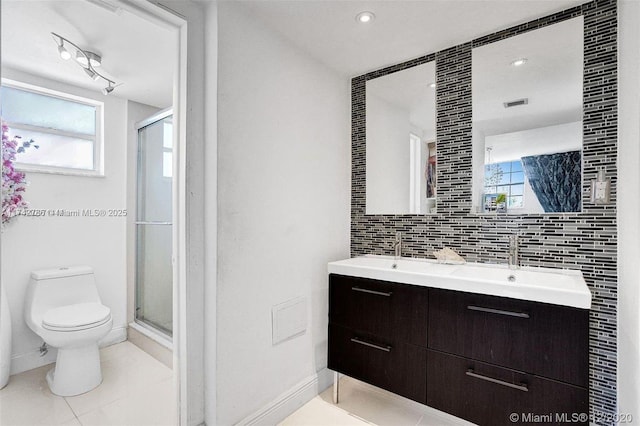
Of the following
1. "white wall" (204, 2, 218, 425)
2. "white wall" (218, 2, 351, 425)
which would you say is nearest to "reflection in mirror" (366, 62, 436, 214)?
"white wall" (218, 2, 351, 425)

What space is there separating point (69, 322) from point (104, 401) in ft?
1.85

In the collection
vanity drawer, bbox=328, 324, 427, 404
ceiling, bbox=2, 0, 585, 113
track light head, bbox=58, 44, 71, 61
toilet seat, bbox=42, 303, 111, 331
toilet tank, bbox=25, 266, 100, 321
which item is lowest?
vanity drawer, bbox=328, 324, 427, 404

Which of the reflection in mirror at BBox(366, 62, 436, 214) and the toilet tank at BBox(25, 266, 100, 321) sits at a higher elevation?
the reflection in mirror at BBox(366, 62, 436, 214)

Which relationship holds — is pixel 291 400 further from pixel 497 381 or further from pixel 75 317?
pixel 75 317

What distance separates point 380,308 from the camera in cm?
193

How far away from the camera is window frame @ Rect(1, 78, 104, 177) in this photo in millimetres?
2395

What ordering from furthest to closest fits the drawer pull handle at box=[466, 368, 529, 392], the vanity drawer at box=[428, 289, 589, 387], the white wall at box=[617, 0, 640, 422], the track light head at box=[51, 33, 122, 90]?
the track light head at box=[51, 33, 122, 90] < the drawer pull handle at box=[466, 368, 529, 392] < the vanity drawer at box=[428, 289, 589, 387] < the white wall at box=[617, 0, 640, 422]

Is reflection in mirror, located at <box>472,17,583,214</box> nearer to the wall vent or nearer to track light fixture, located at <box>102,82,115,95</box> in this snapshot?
the wall vent

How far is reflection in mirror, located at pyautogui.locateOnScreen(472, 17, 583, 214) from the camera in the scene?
5.81 feet

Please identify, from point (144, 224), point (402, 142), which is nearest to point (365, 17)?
point (402, 142)

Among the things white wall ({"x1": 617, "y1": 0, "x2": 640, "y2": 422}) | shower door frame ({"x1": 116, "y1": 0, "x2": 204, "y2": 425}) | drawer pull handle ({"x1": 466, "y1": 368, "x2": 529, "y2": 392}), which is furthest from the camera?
shower door frame ({"x1": 116, "y1": 0, "x2": 204, "y2": 425})

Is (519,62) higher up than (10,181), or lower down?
higher up

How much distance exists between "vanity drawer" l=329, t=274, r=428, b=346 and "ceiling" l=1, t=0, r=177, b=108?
1.63 metres

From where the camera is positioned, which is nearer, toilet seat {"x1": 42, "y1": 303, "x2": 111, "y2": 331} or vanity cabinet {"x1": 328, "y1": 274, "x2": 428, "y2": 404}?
vanity cabinet {"x1": 328, "y1": 274, "x2": 428, "y2": 404}
